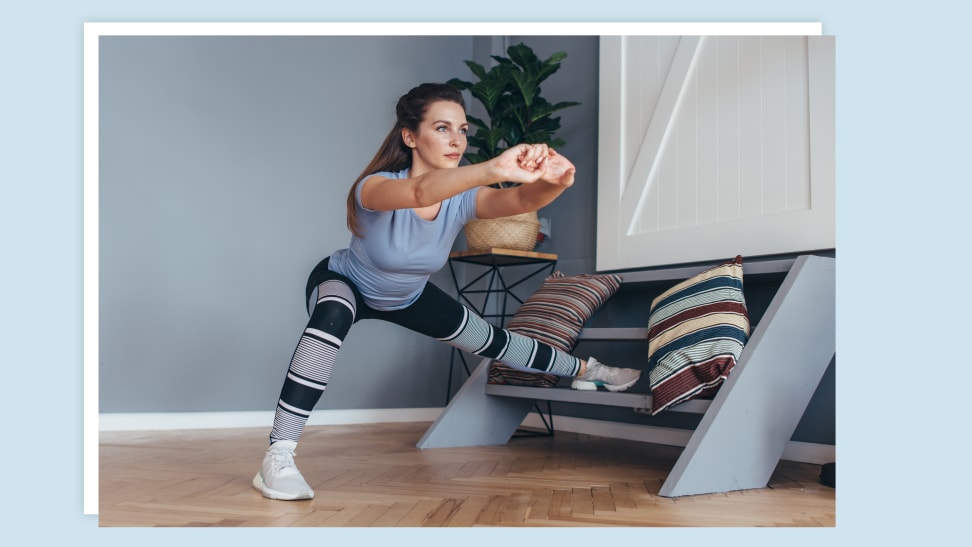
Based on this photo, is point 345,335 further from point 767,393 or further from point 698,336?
point 767,393

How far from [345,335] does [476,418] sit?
3.28ft

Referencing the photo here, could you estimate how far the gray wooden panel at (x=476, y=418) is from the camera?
2846mm

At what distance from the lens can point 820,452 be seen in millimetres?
2520

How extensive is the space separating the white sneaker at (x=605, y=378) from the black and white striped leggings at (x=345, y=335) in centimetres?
5

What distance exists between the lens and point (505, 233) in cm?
333

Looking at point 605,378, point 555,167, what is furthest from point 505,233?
point 555,167

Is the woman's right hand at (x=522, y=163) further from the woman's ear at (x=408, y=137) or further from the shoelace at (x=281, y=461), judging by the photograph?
the shoelace at (x=281, y=461)

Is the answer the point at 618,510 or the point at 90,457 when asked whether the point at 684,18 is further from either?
the point at 90,457

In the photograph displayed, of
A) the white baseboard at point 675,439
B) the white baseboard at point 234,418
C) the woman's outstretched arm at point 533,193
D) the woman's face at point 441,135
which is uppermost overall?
the woman's face at point 441,135

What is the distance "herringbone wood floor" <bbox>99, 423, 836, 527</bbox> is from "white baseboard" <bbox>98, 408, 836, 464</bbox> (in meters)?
0.08

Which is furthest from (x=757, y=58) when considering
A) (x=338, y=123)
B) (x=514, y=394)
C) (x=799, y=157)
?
(x=338, y=123)

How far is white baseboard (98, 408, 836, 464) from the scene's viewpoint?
2539 millimetres

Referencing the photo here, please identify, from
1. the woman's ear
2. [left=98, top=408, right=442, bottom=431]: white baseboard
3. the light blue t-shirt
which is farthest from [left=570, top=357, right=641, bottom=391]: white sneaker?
[left=98, top=408, right=442, bottom=431]: white baseboard

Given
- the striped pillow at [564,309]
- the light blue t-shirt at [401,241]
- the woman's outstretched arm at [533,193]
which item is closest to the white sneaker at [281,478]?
the light blue t-shirt at [401,241]
